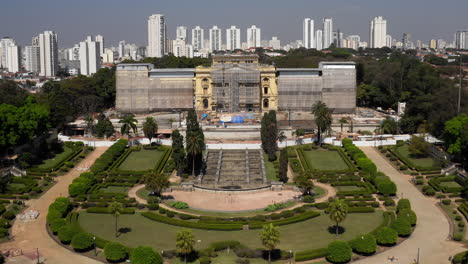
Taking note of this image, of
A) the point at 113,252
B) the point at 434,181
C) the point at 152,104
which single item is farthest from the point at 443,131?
the point at 152,104

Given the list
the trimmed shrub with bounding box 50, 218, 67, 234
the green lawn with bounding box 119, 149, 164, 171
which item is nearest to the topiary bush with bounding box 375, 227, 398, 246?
the trimmed shrub with bounding box 50, 218, 67, 234

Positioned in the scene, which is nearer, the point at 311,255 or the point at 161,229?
the point at 311,255

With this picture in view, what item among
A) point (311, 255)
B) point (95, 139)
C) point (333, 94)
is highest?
point (333, 94)

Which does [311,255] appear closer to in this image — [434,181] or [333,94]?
[434,181]

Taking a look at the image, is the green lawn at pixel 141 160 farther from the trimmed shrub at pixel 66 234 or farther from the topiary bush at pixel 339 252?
the topiary bush at pixel 339 252

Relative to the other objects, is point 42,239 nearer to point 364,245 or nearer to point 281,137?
point 364,245

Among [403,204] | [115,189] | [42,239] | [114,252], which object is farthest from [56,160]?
[403,204]
